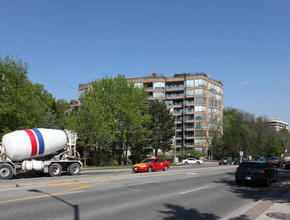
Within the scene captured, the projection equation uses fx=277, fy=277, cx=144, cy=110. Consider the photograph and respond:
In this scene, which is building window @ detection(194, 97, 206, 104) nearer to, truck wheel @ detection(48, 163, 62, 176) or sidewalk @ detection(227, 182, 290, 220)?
truck wheel @ detection(48, 163, 62, 176)

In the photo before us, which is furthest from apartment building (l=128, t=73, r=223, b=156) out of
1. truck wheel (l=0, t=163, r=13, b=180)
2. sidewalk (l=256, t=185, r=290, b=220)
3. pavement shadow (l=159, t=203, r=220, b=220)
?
pavement shadow (l=159, t=203, r=220, b=220)

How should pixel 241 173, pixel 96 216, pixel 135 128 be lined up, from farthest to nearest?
1. pixel 135 128
2. pixel 241 173
3. pixel 96 216

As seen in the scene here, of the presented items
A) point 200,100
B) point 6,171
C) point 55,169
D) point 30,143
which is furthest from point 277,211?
point 200,100

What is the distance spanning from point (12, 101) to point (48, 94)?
69.6 metres

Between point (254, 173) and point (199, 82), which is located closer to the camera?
point (254, 173)

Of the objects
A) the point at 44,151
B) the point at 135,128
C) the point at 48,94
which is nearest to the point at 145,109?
the point at 135,128

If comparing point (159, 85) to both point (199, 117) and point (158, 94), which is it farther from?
point (199, 117)

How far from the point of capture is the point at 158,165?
28766 millimetres

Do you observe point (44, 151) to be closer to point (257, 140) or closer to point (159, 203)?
point (159, 203)

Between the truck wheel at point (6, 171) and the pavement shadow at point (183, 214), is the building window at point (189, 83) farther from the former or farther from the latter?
the pavement shadow at point (183, 214)

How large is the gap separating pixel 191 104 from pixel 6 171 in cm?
7695

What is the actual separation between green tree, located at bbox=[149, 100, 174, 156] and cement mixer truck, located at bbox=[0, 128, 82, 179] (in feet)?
127

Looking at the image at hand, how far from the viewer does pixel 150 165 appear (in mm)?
A: 27422

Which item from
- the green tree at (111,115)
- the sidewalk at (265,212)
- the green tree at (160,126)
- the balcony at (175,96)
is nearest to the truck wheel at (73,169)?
the sidewalk at (265,212)
